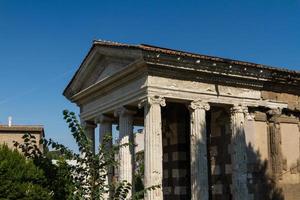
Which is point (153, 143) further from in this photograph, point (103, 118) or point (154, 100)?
point (103, 118)

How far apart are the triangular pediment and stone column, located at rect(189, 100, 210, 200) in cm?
252

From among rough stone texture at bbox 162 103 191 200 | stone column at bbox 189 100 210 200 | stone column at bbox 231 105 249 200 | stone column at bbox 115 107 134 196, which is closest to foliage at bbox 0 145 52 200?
stone column at bbox 115 107 134 196

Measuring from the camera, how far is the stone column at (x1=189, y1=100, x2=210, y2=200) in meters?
13.1

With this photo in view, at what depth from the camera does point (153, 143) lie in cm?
1263

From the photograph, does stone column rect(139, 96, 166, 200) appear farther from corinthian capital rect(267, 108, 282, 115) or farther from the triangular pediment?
corinthian capital rect(267, 108, 282, 115)

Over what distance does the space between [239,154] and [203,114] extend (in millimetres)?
1842

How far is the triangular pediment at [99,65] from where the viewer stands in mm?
13898

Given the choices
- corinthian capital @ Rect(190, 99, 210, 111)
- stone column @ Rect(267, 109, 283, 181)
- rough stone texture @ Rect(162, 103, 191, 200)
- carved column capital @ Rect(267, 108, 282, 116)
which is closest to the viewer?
corinthian capital @ Rect(190, 99, 210, 111)

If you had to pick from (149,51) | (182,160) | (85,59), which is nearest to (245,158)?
(182,160)

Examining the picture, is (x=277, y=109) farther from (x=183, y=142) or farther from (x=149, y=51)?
(x=149, y=51)

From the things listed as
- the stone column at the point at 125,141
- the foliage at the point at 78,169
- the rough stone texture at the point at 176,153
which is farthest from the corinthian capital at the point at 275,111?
the foliage at the point at 78,169

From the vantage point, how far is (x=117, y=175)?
14.4 m

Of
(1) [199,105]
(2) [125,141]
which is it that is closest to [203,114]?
(1) [199,105]

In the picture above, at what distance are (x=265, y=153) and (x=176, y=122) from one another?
149 inches
